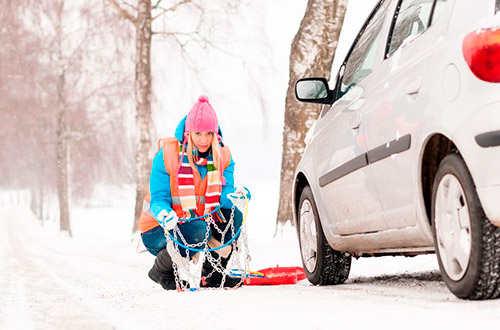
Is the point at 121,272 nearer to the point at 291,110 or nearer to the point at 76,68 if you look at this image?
the point at 291,110

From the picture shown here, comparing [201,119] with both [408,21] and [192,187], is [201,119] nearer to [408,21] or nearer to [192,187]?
[192,187]

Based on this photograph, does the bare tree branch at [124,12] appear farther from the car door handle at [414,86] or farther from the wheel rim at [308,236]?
the car door handle at [414,86]

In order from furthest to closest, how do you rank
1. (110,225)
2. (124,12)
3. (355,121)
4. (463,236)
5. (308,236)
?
(110,225) < (124,12) < (308,236) < (355,121) < (463,236)

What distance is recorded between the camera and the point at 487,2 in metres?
3.15

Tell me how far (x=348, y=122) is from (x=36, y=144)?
101ft

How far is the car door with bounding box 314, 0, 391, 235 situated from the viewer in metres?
4.26

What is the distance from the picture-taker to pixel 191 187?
5027 mm

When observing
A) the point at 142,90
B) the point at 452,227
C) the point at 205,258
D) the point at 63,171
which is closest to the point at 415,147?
the point at 452,227

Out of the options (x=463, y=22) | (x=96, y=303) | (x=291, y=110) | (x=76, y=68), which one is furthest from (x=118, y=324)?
(x=76, y=68)

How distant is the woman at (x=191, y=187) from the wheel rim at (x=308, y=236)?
56 cm

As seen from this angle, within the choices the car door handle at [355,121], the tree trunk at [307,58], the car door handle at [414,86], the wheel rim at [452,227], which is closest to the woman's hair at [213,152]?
the car door handle at [355,121]

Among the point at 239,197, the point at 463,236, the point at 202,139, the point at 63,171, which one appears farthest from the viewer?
the point at 63,171

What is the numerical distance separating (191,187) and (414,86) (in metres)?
2.05

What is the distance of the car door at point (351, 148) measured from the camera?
14.0 feet
